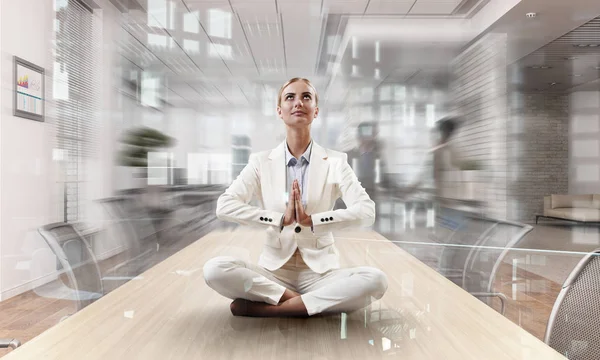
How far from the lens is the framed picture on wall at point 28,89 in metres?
1.56

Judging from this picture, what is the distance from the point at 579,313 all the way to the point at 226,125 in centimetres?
120

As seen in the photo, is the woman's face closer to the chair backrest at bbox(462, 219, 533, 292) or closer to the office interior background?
the office interior background

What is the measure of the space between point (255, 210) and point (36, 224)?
2.74 feet

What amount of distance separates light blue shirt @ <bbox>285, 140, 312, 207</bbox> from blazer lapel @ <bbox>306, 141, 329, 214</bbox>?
0.01 meters

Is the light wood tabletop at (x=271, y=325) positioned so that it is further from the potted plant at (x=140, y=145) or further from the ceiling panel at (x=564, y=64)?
the ceiling panel at (x=564, y=64)

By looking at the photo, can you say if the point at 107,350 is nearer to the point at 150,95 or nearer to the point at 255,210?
the point at 255,210

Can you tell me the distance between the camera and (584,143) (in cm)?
194

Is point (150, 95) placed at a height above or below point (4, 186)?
above

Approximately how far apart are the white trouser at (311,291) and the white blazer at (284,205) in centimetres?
9

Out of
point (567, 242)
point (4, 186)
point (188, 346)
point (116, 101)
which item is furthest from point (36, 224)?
point (567, 242)

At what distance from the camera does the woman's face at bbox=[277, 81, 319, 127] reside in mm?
1461

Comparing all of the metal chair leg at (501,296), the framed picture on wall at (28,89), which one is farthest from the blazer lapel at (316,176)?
the framed picture on wall at (28,89)

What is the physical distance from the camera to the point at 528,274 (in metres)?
1.74

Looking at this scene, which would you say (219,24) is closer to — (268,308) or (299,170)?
(299,170)
